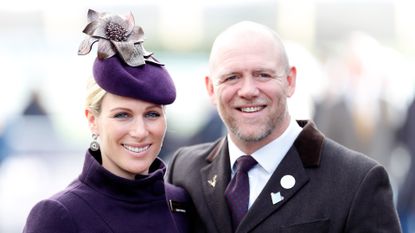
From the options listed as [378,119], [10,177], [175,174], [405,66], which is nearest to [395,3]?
[405,66]

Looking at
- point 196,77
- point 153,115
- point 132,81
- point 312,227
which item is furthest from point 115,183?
point 196,77

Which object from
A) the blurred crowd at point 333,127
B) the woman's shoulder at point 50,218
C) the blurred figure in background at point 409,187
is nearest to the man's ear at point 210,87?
the woman's shoulder at point 50,218

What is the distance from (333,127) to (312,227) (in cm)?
516

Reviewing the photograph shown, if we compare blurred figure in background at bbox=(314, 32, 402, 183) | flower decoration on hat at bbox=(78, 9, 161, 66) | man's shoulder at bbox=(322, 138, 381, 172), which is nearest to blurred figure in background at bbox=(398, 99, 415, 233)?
blurred figure in background at bbox=(314, 32, 402, 183)

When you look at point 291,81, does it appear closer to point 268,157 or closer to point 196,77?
point 268,157

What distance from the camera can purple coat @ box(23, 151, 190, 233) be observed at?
4.02 metres

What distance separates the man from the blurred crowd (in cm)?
391

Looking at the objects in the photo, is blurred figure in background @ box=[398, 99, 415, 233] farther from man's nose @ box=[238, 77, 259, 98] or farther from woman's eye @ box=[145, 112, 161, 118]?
woman's eye @ box=[145, 112, 161, 118]

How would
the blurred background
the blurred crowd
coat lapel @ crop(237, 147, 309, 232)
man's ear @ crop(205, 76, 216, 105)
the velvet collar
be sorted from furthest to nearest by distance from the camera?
1. the blurred background
2. the blurred crowd
3. man's ear @ crop(205, 76, 216, 105)
4. coat lapel @ crop(237, 147, 309, 232)
5. the velvet collar

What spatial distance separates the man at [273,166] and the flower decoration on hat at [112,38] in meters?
0.57

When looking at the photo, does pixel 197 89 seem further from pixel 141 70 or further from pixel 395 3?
pixel 141 70

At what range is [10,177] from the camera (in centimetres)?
1091

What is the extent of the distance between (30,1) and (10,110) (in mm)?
2723

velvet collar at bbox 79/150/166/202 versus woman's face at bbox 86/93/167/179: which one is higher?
woman's face at bbox 86/93/167/179
